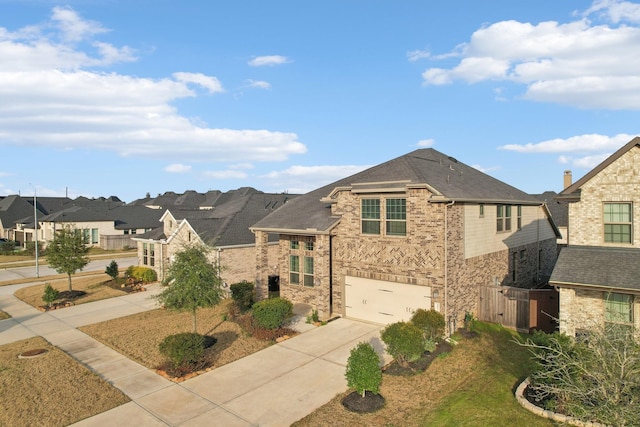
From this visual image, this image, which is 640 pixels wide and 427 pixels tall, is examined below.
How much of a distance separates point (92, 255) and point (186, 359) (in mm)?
42038

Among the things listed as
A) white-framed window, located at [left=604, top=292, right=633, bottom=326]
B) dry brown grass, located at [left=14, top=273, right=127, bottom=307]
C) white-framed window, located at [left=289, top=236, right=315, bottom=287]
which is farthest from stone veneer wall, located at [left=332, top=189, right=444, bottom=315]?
dry brown grass, located at [left=14, top=273, right=127, bottom=307]

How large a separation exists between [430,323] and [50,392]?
13239mm

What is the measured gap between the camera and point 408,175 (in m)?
18.2

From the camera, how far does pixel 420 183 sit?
1700 centimetres

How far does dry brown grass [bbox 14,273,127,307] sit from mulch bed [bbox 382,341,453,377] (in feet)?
68.1

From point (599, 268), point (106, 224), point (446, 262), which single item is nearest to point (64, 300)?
point (446, 262)

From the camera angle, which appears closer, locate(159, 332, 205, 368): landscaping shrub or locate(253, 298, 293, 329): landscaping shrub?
locate(159, 332, 205, 368): landscaping shrub

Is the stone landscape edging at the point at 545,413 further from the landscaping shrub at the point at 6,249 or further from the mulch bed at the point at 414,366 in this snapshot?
the landscaping shrub at the point at 6,249

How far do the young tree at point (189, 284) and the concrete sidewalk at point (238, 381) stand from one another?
2.64 meters

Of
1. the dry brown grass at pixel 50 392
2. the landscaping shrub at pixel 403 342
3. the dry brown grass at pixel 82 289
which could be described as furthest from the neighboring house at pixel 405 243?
the dry brown grass at pixel 82 289

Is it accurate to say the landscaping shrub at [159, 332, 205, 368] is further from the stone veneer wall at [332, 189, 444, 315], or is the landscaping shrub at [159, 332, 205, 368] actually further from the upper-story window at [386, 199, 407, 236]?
the upper-story window at [386, 199, 407, 236]

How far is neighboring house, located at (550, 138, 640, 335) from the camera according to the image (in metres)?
13.1

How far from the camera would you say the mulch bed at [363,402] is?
36.3 feet

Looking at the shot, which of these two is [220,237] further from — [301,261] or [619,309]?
[619,309]
